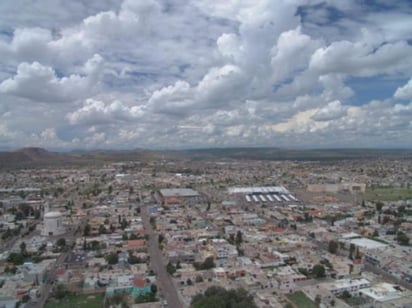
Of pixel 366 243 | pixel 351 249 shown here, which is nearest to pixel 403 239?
pixel 366 243

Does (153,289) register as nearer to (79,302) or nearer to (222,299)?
(79,302)

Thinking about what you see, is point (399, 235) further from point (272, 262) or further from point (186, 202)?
point (186, 202)

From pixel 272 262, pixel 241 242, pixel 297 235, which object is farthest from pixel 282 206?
pixel 272 262

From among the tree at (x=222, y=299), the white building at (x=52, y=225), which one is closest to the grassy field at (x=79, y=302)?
the tree at (x=222, y=299)

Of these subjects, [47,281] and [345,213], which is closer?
[47,281]

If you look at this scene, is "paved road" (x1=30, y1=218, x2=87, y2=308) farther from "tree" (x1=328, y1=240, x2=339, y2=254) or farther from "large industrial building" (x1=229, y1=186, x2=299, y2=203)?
"large industrial building" (x1=229, y1=186, x2=299, y2=203)
